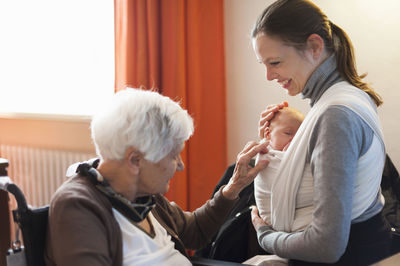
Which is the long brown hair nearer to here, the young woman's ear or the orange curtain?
the young woman's ear

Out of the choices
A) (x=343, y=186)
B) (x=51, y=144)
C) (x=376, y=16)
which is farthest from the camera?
(x=51, y=144)

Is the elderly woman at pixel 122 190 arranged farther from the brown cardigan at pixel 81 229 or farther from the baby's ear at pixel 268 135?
the baby's ear at pixel 268 135

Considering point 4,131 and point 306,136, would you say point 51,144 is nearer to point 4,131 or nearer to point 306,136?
point 4,131

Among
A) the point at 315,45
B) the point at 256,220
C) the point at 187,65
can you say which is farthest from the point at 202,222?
the point at 187,65

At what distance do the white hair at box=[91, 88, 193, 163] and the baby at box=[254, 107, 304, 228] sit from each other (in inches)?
14.4

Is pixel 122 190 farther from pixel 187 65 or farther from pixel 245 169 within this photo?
pixel 187 65

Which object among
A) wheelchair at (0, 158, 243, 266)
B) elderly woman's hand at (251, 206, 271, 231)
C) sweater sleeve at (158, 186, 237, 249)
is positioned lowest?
sweater sleeve at (158, 186, 237, 249)

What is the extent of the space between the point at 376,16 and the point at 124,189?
1.54 meters

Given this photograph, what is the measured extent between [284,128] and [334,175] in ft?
1.36

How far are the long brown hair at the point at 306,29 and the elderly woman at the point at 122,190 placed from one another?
1.25 feet

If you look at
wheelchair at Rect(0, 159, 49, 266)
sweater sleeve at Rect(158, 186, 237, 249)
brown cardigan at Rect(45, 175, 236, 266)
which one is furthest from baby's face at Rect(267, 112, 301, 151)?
wheelchair at Rect(0, 159, 49, 266)

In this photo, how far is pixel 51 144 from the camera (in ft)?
10.4

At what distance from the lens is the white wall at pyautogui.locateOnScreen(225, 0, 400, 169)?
2.25 metres

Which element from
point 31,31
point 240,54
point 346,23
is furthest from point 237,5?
point 31,31
